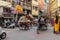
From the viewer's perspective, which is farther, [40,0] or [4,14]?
[40,0]

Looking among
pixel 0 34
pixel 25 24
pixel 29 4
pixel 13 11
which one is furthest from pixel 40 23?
pixel 29 4

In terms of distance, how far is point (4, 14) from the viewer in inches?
1785

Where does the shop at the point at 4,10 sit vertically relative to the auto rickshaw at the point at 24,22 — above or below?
above

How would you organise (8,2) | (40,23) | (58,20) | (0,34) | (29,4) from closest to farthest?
1. (0,34)
2. (58,20)
3. (40,23)
4. (8,2)
5. (29,4)

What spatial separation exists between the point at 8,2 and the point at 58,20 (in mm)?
30160

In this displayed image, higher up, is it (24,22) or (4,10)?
(4,10)

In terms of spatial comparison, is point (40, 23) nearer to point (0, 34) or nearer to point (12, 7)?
point (0, 34)

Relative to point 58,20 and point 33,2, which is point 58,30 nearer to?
point 58,20

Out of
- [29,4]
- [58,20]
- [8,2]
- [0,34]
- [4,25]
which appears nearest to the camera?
[0,34]

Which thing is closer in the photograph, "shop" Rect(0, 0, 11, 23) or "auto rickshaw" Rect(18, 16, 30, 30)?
"auto rickshaw" Rect(18, 16, 30, 30)

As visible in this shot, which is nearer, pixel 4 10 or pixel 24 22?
pixel 24 22

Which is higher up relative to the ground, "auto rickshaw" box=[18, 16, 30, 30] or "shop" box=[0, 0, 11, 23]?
"shop" box=[0, 0, 11, 23]

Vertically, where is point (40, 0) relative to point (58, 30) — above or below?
above

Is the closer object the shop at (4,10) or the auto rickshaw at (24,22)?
the auto rickshaw at (24,22)
